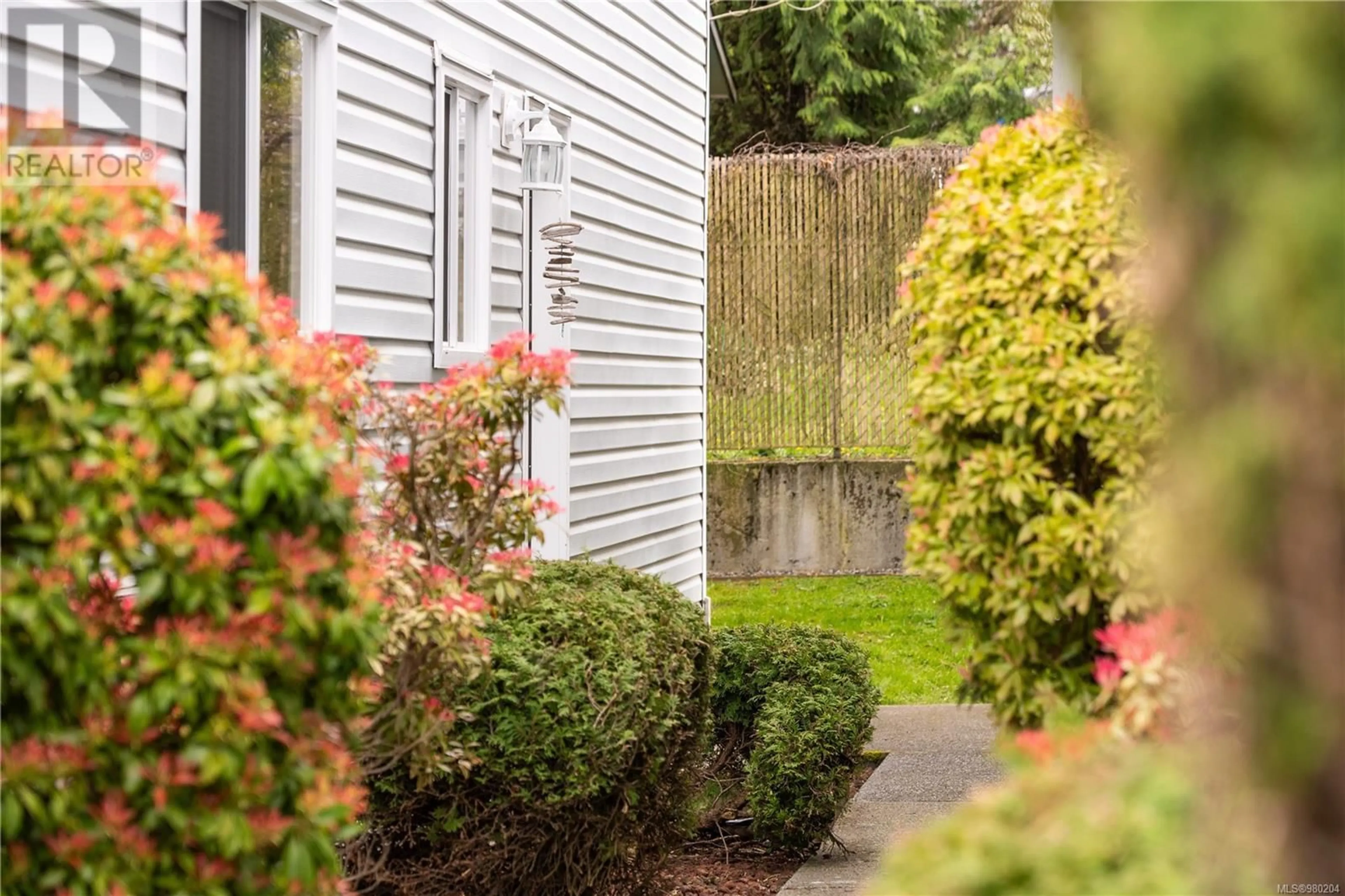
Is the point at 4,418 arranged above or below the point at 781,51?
below

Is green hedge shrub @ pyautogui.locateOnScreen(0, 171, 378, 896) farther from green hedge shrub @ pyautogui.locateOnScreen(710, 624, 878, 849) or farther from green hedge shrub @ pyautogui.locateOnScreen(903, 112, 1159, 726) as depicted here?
green hedge shrub @ pyautogui.locateOnScreen(710, 624, 878, 849)

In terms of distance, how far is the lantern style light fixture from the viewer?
23.2 ft

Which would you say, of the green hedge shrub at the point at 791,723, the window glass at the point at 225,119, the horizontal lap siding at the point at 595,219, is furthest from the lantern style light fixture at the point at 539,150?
the green hedge shrub at the point at 791,723

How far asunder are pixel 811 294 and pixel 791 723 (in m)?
8.55

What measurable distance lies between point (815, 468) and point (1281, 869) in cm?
1250

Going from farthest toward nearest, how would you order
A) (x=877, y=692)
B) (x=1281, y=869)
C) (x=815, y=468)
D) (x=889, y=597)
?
(x=815, y=468) < (x=889, y=597) < (x=877, y=692) < (x=1281, y=869)

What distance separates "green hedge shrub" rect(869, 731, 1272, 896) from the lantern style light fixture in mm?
5144

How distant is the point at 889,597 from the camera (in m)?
13.2

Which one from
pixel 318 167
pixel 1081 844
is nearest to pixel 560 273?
pixel 318 167

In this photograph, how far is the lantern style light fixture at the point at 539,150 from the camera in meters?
7.07

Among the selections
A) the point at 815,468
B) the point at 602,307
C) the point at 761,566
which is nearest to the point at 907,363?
the point at 815,468

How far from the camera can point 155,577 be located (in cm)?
272

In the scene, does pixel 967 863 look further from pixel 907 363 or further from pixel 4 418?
pixel 907 363

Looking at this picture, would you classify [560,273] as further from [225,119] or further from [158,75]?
[158,75]
